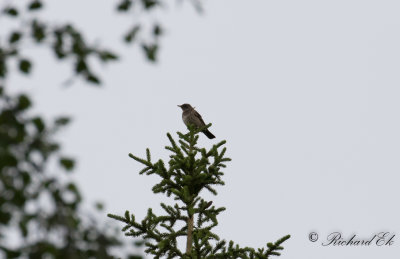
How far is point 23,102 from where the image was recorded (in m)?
2.62

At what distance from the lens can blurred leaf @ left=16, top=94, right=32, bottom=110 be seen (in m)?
2.61

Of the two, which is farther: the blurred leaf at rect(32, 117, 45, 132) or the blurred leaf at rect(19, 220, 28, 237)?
the blurred leaf at rect(32, 117, 45, 132)

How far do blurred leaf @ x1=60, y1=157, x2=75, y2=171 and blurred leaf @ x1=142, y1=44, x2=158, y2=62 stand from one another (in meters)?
0.80

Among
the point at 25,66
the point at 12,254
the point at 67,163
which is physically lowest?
the point at 12,254

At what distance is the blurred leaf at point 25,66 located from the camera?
283 centimetres

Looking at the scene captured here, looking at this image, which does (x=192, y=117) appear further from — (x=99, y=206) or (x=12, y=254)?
(x=12, y=254)

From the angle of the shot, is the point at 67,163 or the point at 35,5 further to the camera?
the point at 35,5

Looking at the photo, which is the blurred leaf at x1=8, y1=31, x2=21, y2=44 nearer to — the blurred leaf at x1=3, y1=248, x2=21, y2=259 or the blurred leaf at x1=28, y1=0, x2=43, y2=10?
the blurred leaf at x1=28, y1=0, x2=43, y2=10

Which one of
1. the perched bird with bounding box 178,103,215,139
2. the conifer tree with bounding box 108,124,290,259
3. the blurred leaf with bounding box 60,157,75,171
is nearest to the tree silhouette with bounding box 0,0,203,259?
the blurred leaf with bounding box 60,157,75,171

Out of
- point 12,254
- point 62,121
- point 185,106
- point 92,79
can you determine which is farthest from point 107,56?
point 185,106

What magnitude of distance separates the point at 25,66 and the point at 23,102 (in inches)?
→ 12.0

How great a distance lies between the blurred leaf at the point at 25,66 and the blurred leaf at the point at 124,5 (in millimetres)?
564

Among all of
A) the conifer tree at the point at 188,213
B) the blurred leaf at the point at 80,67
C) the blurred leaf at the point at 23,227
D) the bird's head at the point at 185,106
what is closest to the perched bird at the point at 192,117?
the bird's head at the point at 185,106

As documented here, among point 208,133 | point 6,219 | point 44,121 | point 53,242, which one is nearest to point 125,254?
point 53,242
